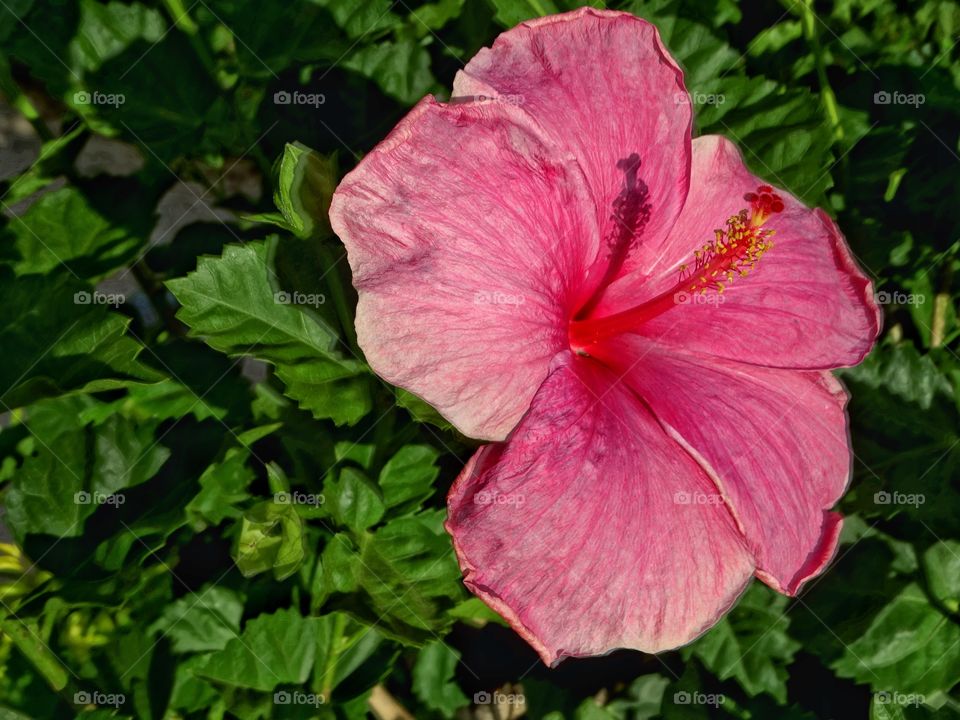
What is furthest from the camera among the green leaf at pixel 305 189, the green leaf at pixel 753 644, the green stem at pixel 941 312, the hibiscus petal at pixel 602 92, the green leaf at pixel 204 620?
the green stem at pixel 941 312

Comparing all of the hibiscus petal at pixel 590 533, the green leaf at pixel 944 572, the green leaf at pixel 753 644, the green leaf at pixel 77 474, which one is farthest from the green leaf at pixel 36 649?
the green leaf at pixel 944 572

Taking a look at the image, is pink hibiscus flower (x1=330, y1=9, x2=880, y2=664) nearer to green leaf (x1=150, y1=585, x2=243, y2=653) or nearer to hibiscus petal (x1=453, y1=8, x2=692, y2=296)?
hibiscus petal (x1=453, y1=8, x2=692, y2=296)

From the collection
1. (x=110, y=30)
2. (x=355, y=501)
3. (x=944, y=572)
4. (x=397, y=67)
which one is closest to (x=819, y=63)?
(x=397, y=67)

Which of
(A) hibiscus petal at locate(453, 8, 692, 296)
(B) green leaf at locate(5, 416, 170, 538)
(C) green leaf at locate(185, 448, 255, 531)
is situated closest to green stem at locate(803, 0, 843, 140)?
(A) hibiscus petal at locate(453, 8, 692, 296)

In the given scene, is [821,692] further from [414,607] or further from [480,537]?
[480,537]

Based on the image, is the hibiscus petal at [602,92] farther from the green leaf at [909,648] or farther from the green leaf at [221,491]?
the green leaf at [909,648]

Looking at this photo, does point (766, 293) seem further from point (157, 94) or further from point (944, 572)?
point (157, 94)

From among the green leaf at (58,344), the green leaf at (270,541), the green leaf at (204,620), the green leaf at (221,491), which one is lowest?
the green leaf at (204,620)
